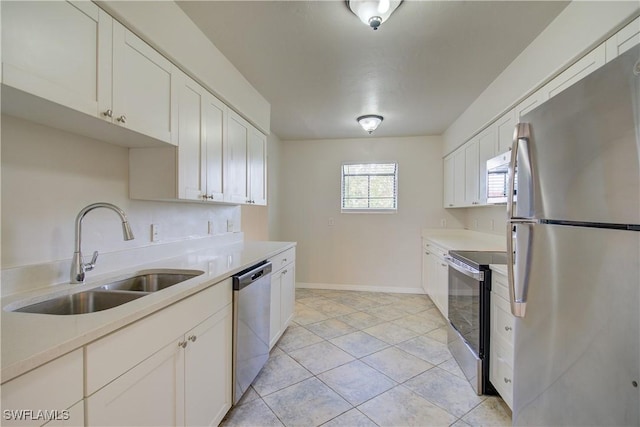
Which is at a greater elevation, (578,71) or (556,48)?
(556,48)

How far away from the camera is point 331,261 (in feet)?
15.5

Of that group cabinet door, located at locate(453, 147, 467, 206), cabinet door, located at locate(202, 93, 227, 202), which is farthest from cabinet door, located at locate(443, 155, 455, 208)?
cabinet door, located at locate(202, 93, 227, 202)

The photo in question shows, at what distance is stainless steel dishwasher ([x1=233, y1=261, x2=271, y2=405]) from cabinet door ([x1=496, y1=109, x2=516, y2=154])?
228cm

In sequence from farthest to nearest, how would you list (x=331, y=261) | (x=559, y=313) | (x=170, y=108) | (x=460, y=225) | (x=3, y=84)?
(x=331, y=261), (x=460, y=225), (x=170, y=108), (x=559, y=313), (x=3, y=84)

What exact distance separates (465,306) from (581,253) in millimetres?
1467

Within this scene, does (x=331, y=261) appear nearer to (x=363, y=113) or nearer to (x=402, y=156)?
(x=402, y=156)

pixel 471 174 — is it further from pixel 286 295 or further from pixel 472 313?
pixel 286 295

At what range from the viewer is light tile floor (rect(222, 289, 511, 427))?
1750 mm

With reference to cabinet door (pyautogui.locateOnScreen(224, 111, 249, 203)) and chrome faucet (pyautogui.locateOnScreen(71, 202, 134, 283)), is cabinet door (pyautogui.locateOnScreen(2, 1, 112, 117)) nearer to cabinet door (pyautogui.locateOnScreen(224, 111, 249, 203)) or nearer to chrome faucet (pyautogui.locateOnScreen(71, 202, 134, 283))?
chrome faucet (pyautogui.locateOnScreen(71, 202, 134, 283))

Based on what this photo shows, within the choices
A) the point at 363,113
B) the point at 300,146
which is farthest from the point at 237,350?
the point at 300,146

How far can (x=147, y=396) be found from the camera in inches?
41.3

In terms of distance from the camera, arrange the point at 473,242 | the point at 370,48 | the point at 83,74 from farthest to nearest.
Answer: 1. the point at 473,242
2. the point at 370,48
3. the point at 83,74

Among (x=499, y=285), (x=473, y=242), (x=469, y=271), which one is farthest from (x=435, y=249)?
(x=499, y=285)

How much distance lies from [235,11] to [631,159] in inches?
78.4
